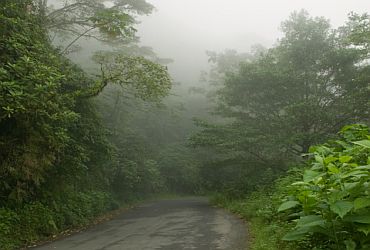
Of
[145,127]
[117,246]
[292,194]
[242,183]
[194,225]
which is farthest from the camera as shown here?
[145,127]

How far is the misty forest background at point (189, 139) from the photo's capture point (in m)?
6.00

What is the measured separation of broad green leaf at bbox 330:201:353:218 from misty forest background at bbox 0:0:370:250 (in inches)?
0.4

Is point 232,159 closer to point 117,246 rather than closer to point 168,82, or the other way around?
point 168,82

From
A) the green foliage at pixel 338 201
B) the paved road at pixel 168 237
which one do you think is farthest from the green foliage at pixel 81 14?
the green foliage at pixel 338 201

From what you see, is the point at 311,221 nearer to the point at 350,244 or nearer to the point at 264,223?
the point at 350,244

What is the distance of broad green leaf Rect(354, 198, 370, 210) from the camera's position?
413 centimetres

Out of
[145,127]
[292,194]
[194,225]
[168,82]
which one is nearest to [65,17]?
[168,82]

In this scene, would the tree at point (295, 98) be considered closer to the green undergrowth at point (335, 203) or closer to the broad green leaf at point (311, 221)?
the green undergrowth at point (335, 203)

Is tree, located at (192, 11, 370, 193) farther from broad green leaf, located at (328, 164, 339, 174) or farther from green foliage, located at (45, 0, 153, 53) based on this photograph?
broad green leaf, located at (328, 164, 339, 174)

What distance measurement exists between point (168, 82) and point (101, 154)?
439cm


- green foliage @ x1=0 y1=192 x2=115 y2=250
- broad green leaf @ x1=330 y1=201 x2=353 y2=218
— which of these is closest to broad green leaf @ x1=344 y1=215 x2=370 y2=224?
broad green leaf @ x1=330 y1=201 x2=353 y2=218

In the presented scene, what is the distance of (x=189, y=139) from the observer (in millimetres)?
21812

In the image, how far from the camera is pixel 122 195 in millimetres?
27312

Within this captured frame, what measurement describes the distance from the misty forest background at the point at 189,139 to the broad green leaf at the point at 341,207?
1 cm
